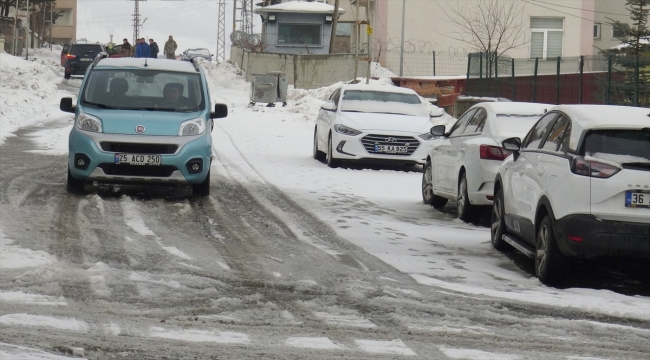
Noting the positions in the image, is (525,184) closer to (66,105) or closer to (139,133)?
(139,133)

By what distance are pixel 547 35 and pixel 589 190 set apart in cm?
4806

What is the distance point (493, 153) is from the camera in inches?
504

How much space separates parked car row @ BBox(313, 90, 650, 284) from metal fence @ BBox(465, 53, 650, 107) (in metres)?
9.04

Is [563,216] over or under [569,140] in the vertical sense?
under

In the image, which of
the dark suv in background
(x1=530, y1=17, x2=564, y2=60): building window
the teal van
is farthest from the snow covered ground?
(x1=530, y1=17, x2=564, y2=60): building window

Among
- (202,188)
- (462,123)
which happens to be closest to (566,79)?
(462,123)

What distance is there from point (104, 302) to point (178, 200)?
647cm

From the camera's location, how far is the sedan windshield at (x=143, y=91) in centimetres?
1455

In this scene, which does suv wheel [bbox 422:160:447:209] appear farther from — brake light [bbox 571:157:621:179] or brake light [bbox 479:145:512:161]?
brake light [bbox 571:157:621:179]

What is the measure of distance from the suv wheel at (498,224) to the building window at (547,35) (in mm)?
44889

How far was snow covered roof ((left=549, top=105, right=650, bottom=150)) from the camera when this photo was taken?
905 cm

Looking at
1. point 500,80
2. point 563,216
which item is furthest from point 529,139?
point 500,80

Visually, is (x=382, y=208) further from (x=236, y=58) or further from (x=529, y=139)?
(x=236, y=58)

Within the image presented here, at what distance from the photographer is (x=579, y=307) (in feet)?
26.7
